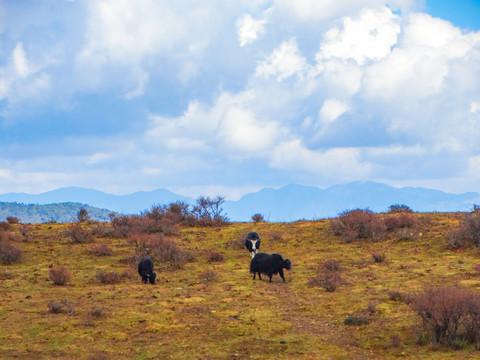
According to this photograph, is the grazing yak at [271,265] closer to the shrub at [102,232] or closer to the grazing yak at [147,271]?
the grazing yak at [147,271]

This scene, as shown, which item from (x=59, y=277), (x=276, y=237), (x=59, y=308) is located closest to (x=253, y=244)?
(x=276, y=237)

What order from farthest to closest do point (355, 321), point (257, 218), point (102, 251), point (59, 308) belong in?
1. point (257, 218)
2. point (102, 251)
3. point (59, 308)
4. point (355, 321)

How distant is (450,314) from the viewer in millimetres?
10836

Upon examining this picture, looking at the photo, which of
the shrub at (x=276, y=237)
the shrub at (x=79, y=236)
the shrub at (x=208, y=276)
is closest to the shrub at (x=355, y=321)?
the shrub at (x=208, y=276)

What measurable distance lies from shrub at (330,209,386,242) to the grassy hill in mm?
799

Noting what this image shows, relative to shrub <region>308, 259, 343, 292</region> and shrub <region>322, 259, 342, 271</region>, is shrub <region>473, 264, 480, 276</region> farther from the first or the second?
shrub <region>322, 259, 342, 271</region>

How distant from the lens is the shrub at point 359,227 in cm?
2803

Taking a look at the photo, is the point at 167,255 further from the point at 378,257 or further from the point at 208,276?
the point at 378,257

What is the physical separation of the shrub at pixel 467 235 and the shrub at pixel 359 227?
4253 millimetres

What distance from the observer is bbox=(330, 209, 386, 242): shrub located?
28031 mm

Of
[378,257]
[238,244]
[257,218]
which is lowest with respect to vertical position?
[378,257]

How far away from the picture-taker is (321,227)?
105ft

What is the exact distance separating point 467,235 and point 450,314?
14761 mm

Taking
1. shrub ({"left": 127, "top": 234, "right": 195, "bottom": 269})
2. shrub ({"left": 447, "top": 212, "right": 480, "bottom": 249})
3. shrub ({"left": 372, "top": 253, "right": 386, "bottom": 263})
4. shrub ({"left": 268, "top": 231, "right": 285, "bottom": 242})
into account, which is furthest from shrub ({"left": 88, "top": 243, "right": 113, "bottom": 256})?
shrub ({"left": 447, "top": 212, "right": 480, "bottom": 249})
